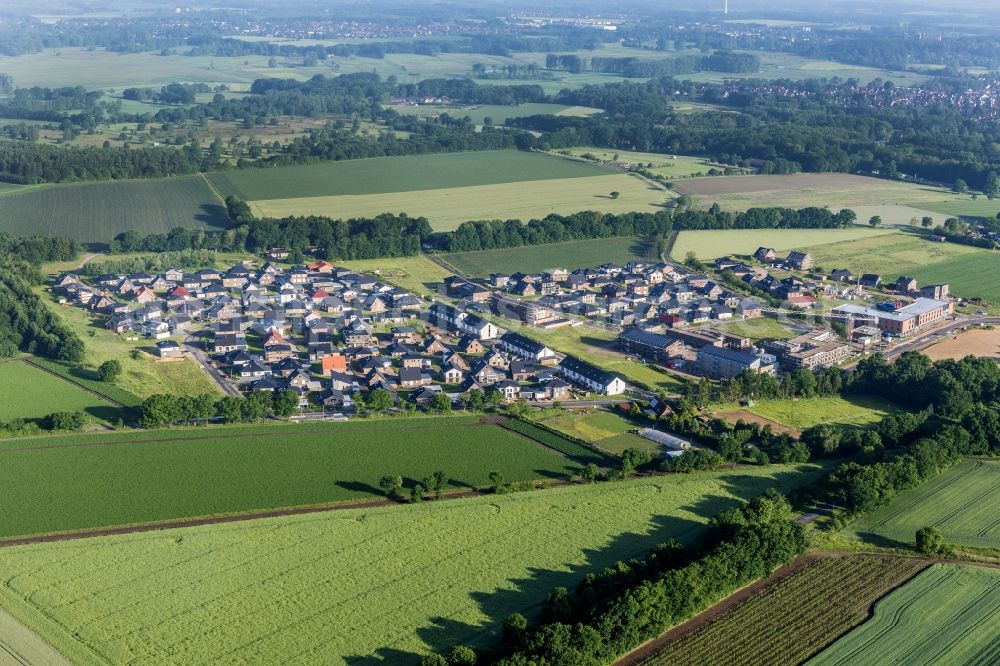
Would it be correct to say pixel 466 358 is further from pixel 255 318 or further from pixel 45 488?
pixel 45 488

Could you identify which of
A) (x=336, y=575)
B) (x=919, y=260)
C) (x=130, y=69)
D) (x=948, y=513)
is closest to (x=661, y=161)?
(x=919, y=260)

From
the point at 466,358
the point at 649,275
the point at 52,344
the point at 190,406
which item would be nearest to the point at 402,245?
the point at 649,275

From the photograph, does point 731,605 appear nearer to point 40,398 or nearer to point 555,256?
point 40,398

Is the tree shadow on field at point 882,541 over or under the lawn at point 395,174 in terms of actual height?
under

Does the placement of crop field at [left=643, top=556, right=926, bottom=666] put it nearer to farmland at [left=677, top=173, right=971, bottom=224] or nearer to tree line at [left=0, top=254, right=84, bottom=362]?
tree line at [left=0, top=254, right=84, bottom=362]

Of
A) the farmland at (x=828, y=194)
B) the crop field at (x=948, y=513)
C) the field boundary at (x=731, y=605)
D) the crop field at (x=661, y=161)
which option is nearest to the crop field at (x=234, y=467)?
the field boundary at (x=731, y=605)

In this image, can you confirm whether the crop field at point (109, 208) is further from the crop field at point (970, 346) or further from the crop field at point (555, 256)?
the crop field at point (970, 346)

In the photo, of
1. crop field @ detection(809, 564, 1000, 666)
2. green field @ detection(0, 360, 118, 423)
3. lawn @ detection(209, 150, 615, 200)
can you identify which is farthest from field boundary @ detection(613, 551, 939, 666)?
lawn @ detection(209, 150, 615, 200)
